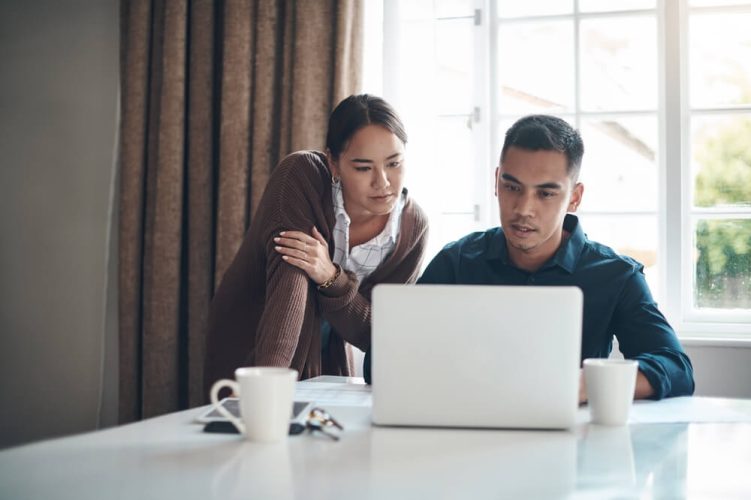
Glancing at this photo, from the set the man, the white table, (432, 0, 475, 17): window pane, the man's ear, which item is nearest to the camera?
the white table

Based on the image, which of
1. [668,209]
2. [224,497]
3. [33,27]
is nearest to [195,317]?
[33,27]

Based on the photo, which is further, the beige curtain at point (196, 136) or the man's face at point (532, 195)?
the beige curtain at point (196, 136)

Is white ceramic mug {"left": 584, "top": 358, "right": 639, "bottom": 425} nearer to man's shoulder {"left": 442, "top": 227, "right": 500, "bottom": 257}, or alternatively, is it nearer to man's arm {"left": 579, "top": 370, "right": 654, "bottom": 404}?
man's arm {"left": 579, "top": 370, "right": 654, "bottom": 404}

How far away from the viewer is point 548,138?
5.57 ft

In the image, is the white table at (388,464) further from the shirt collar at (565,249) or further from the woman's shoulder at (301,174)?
the woman's shoulder at (301,174)

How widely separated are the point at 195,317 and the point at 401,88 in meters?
1.10

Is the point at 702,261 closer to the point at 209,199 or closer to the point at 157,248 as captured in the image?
the point at 209,199

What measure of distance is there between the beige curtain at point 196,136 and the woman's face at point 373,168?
0.74 m

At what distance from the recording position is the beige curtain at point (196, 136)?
269cm

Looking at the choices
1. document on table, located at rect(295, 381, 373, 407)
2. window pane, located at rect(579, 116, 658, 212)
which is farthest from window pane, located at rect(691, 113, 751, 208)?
document on table, located at rect(295, 381, 373, 407)

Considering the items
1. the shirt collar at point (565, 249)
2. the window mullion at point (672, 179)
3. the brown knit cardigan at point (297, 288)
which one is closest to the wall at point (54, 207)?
the brown knit cardigan at point (297, 288)

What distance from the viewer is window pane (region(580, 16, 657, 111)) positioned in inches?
108

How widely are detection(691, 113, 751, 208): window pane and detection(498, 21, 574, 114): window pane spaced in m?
0.47

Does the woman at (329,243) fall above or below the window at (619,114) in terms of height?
below
